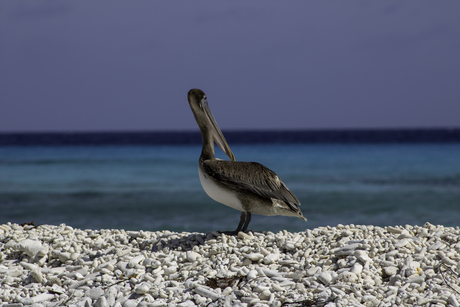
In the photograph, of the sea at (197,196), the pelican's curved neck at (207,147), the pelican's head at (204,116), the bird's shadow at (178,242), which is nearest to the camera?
the bird's shadow at (178,242)

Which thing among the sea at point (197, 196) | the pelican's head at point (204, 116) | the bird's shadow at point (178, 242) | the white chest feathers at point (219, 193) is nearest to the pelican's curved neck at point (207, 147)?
the pelican's head at point (204, 116)

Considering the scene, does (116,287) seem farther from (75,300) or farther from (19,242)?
(19,242)

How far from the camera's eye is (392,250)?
143 inches

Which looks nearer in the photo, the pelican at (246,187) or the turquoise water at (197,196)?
the pelican at (246,187)

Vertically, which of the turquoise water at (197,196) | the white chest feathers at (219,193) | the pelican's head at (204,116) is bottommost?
the turquoise water at (197,196)

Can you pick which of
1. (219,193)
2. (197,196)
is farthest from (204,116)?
(197,196)

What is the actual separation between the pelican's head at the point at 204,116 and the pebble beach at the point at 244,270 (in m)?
1.03

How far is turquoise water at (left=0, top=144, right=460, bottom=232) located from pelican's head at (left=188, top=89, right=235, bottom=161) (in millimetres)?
3662

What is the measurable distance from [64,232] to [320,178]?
1313cm

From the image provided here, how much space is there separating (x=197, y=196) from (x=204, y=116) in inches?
324

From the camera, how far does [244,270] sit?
338 cm

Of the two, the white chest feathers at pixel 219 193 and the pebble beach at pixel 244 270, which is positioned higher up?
the white chest feathers at pixel 219 193

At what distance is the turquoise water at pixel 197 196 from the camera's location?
9.26 meters

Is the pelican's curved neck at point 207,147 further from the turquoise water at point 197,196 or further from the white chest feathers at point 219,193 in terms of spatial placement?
the turquoise water at point 197,196
